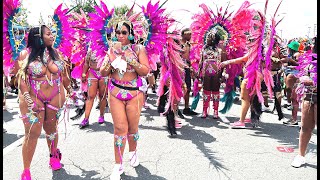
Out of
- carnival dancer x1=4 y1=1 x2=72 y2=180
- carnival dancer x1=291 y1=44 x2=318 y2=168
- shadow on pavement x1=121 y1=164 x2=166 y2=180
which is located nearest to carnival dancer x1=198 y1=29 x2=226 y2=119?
carnival dancer x1=291 y1=44 x2=318 y2=168

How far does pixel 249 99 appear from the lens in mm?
5547

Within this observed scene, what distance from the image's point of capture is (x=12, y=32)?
10.9ft

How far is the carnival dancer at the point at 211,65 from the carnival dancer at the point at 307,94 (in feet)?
8.17

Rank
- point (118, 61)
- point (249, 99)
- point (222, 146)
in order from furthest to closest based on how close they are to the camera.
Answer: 1. point (249, 99)
2. point (222, 146)
3. point (118, 61)

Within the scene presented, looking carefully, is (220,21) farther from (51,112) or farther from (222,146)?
(51,112)

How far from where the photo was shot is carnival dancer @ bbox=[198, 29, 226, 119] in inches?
240

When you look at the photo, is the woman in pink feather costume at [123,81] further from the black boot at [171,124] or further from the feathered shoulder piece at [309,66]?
the feathered shoulder piece at [309,66]

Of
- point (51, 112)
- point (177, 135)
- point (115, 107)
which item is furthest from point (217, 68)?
point (51, 112)

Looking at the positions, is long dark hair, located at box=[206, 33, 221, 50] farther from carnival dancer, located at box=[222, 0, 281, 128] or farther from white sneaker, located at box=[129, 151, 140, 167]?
white sneaker, located at box=[129, 151, 140, 167]

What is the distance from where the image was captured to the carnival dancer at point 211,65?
610cm

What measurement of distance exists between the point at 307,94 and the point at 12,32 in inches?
137

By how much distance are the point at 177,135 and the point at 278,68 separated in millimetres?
3383

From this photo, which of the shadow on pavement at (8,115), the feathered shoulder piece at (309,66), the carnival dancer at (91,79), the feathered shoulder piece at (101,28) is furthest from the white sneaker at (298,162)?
the shadow on pavement at (8,115)

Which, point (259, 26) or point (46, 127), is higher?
point (259, 26)
